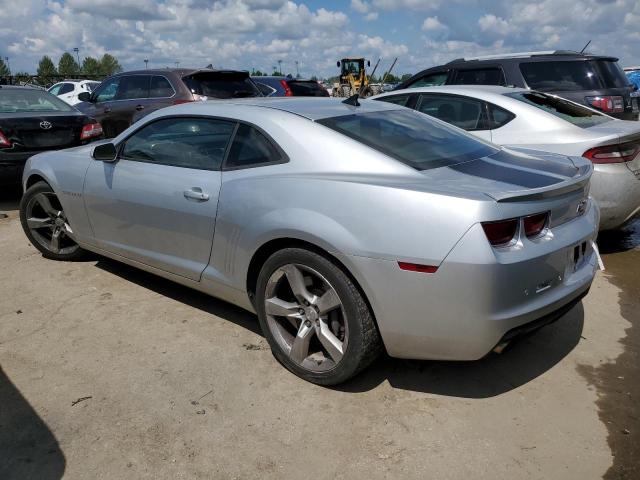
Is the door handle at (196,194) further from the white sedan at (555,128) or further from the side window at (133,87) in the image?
the side window at (133,87)

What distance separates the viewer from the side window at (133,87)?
29.5ft

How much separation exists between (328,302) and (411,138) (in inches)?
43.9

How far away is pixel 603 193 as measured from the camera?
15.0 ft

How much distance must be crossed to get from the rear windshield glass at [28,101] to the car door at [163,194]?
393 cm

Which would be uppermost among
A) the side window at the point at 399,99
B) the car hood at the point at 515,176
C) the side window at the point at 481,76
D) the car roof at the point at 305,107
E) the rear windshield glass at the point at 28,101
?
the car roof at the point at 305,107

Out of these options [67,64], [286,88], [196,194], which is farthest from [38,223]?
[67,64]

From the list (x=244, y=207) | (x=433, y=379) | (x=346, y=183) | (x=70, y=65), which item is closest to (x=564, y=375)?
(x=433, y=379)

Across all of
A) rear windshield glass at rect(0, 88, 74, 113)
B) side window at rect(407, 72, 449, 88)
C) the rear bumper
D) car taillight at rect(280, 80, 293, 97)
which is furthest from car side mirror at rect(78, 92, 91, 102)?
the rear bumper

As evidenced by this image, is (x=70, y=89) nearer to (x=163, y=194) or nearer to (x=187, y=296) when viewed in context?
(x=187, y=296)

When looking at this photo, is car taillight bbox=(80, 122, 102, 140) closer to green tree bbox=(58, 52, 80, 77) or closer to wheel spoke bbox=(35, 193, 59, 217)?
wheel spoke bbox=(35, 193, 59, 217)

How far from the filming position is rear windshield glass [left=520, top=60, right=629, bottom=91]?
22.9 feet

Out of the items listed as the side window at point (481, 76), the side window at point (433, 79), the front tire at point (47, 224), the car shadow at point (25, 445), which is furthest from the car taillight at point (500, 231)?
the side window at point (433, 79)

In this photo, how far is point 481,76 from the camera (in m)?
7.69

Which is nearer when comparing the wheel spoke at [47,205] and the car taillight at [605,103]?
the wheel spoke at [47,205]
